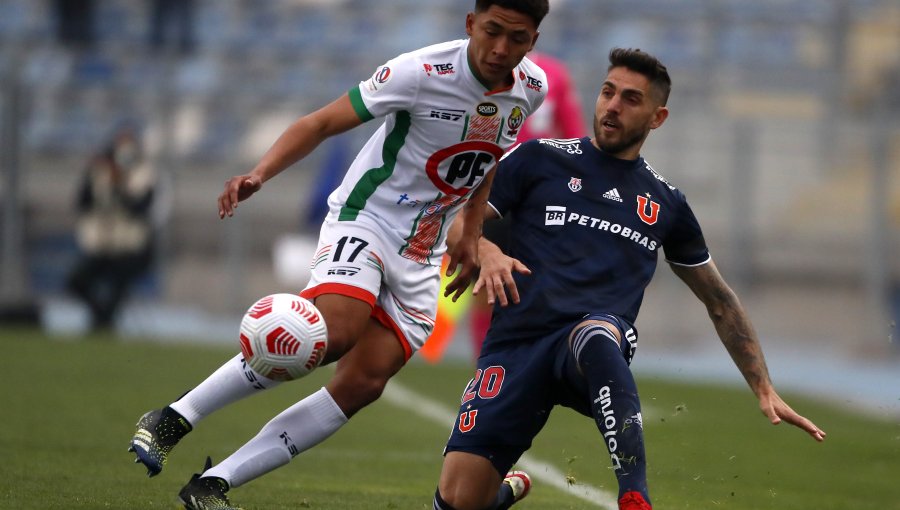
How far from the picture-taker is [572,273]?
5.33 metres

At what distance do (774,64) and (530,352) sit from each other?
15.7 m

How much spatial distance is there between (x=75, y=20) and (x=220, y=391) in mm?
17032

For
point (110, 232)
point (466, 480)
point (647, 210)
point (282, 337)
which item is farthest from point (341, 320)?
point (110, 232)

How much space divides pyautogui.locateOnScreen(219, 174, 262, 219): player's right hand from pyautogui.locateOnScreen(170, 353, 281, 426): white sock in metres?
0.69

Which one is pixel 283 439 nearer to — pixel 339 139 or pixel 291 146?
pixel 291 146

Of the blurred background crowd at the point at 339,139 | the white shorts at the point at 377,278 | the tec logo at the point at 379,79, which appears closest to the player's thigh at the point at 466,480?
the white shorts at the point at 377,278

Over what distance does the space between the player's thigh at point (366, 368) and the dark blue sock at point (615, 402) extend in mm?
874

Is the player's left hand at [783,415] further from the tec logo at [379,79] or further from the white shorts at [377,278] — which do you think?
the tec logo at [379,79]

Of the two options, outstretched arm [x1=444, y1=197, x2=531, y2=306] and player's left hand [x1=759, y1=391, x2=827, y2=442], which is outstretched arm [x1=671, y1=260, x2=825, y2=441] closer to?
player's left hand [x1=759, y1=391, x2=827, y2=442]

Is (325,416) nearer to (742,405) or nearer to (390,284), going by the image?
(390,284)

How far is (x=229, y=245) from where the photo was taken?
1892cm

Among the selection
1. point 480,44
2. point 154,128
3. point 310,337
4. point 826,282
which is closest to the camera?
point 310,337

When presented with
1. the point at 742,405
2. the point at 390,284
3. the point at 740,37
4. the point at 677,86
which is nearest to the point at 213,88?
the point at 677,86

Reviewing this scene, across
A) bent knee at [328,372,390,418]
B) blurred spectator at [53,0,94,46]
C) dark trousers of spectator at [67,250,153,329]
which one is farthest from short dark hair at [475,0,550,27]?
blurred spectator at [53,0,94,46]
